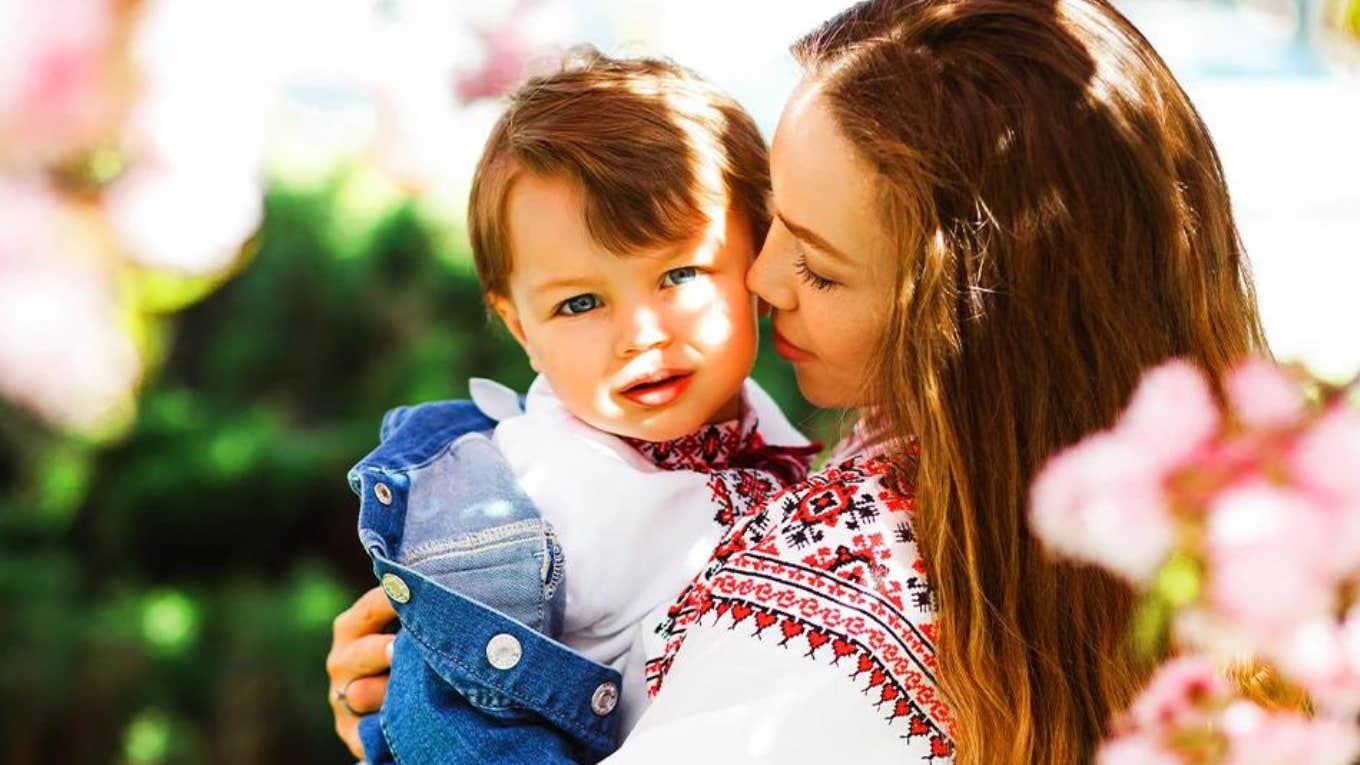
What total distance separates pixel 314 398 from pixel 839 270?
287 centimetres

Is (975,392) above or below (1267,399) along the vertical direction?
below

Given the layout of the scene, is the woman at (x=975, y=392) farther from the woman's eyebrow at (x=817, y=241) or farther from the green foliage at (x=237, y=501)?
the green foliage at (x=237, y=501)

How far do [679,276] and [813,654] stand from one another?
1.63ft

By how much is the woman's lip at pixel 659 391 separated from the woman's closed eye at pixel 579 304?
0.09 meters

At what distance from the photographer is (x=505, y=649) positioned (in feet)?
5.11

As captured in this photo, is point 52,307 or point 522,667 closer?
point 522,667

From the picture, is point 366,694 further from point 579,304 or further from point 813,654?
point 813,654

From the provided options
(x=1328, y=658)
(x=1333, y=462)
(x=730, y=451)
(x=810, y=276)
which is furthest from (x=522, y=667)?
(x=1333, y=462)

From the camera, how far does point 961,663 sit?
4.34ft

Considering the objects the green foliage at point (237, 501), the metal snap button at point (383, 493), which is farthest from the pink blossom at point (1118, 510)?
the green foliage at point (237, 501)

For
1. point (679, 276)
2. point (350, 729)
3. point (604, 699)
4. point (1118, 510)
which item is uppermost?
point (1118, 510)

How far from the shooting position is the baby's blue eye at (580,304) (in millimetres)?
1682

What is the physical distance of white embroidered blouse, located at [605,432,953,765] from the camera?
1.30m

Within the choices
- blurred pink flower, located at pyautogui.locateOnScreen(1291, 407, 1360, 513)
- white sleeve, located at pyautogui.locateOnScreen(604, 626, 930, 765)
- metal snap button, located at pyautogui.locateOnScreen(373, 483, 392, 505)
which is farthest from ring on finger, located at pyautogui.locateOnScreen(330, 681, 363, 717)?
blurred pink flower, located at pyautogui.locateOnScreen(1291, 407, 1360, 513)
